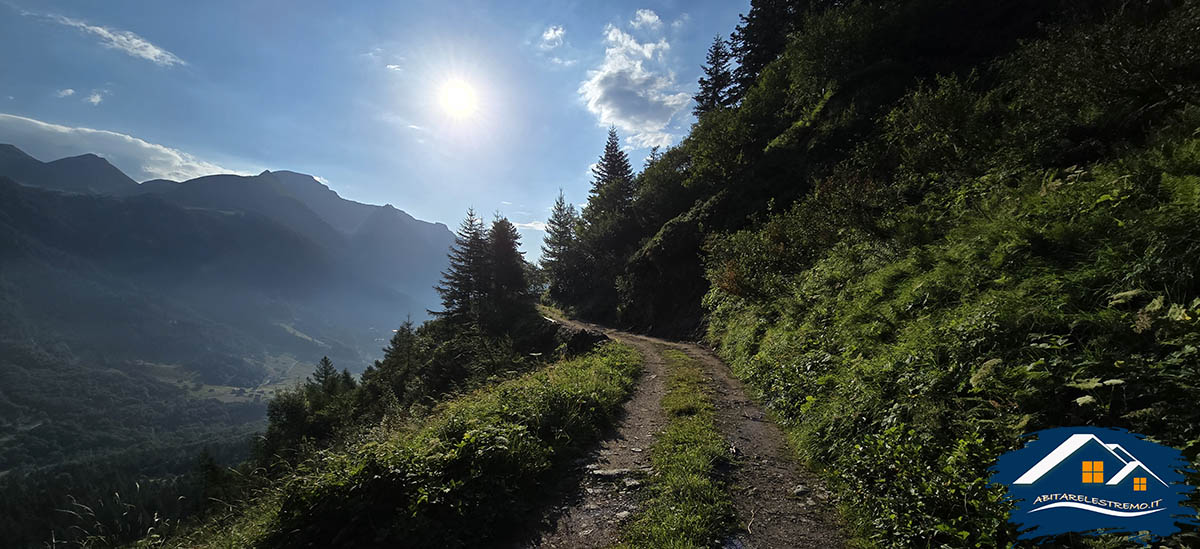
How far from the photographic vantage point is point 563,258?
43.2 metres

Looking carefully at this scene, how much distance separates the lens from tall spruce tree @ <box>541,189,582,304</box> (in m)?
41.4

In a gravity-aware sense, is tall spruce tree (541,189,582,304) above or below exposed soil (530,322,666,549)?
above

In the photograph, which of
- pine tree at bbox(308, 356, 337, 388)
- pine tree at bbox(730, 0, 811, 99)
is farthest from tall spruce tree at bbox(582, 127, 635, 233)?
pine tree at bbox(308, 356, 337, 388)

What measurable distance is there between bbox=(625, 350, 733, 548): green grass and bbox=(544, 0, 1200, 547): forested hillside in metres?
1.45

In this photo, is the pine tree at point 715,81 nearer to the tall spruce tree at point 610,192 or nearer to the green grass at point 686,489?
the tall spruce tree at point 610,192

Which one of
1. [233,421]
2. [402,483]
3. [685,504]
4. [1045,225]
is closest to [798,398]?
[685,504]

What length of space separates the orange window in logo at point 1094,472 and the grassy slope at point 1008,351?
0.48m

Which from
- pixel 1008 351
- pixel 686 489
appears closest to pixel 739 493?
pixel 686 489

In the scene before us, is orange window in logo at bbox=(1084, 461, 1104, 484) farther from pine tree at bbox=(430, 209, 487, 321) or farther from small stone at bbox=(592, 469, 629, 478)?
pine tree at bbox=(430, 209, 487, 321)

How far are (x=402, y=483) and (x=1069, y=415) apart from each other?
7.44 meters

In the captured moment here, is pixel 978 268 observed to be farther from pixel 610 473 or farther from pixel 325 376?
pixel 325 376

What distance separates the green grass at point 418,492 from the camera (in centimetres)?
500

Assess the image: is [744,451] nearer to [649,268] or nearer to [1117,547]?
[1117,547]

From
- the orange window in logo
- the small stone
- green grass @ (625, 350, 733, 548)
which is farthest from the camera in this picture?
the small stone
